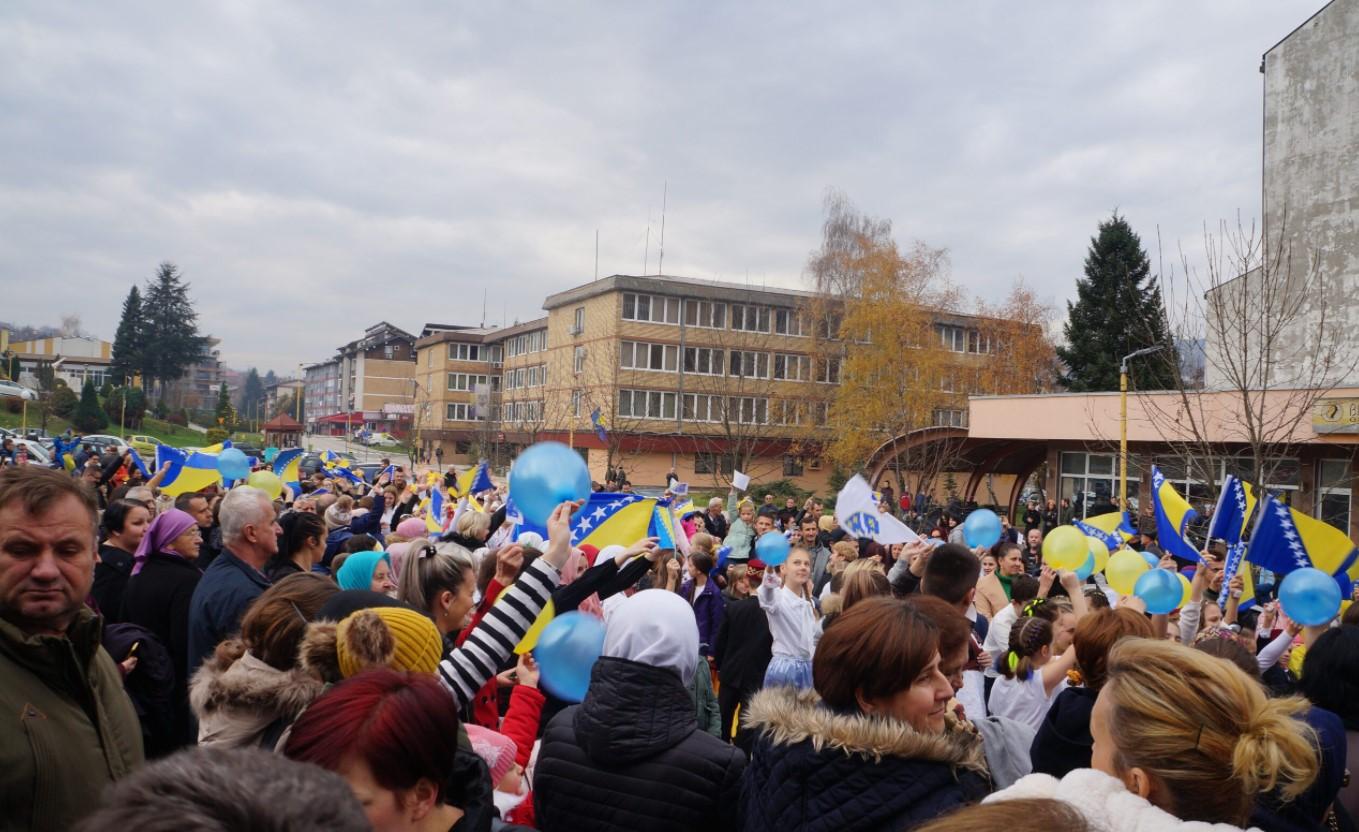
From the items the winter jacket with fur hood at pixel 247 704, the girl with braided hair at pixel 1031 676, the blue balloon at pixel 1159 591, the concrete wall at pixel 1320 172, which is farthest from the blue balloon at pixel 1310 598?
the concrete wall at pixel 1320 172

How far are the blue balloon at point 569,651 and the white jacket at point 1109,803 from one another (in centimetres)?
185

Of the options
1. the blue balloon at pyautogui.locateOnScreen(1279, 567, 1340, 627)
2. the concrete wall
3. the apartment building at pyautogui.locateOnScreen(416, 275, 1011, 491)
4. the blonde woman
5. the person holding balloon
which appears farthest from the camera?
the apartment building at pyautogui.locateOnScreen(416, 275, 1011, 491)

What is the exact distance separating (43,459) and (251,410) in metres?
180

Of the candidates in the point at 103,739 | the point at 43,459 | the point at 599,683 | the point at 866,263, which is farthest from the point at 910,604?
the point at 866,263

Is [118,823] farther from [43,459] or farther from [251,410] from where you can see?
[251,410]

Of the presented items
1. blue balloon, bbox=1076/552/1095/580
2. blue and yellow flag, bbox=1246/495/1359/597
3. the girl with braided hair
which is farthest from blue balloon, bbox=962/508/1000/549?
the girl with braided hair

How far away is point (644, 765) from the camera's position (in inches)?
126

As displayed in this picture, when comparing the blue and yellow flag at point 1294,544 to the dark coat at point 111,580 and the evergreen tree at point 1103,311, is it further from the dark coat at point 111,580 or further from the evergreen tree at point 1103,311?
the evergreen tree at point 1103,311

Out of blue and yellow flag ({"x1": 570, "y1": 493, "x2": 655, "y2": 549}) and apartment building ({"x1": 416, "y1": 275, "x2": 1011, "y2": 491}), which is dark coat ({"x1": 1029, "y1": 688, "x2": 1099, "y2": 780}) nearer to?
blue and yellow flag ({"x1": 570, "y1": 493, "x2": 655, "y2": 549})

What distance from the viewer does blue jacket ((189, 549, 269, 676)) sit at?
4.50 m

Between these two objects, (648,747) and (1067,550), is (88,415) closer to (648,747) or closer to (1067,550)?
(1067,550)

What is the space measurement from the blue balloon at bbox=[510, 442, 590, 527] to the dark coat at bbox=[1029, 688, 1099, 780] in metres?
2.11

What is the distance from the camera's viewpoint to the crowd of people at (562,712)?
7.13 feet

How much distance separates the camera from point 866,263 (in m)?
45.8
